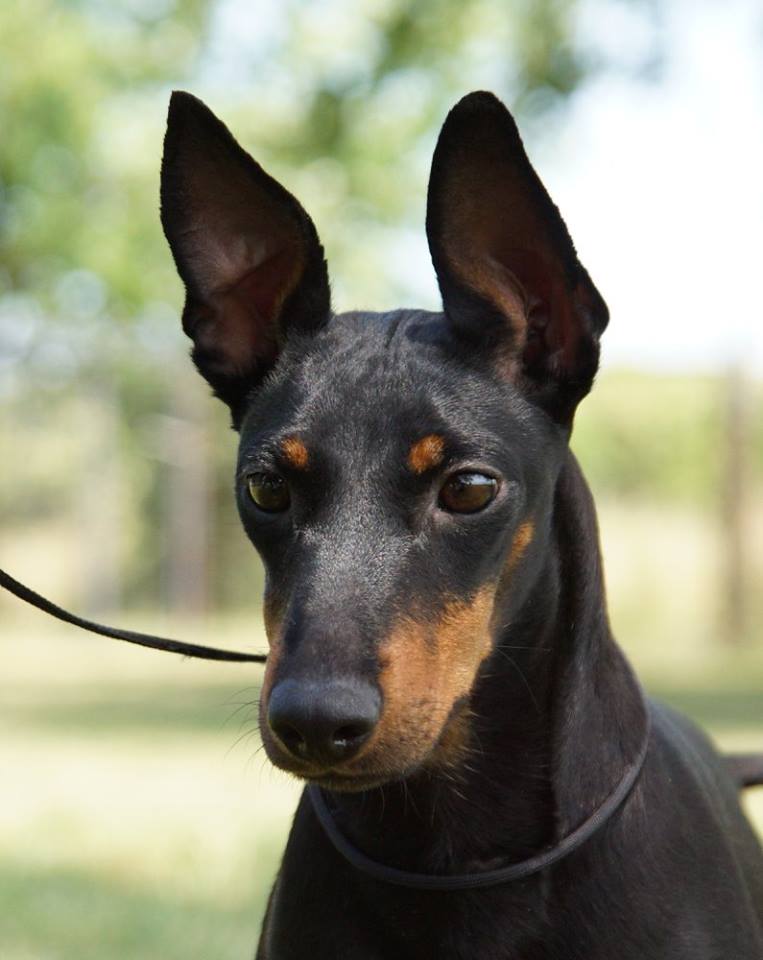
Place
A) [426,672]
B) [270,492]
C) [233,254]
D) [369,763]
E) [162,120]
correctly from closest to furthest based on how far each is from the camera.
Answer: [369,763], [426,672], [270,492], [233,254], [162,120]

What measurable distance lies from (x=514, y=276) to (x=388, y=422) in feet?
1.84

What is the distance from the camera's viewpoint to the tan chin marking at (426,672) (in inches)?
109

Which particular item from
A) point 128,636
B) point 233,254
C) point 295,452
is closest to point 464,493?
point 295,452

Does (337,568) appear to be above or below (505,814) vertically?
above

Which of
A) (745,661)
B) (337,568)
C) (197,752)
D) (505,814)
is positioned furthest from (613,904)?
(745,661)

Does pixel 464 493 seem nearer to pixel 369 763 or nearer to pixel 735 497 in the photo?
pixel 369 763

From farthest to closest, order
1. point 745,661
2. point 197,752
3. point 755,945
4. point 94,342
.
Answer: point 94,342 < point 745,661 < point 197,752 < point 755,945

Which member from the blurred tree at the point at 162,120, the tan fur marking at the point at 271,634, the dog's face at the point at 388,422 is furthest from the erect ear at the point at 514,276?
the blurred tree at the point at 162,120

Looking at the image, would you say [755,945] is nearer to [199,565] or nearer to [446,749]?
[446,749]

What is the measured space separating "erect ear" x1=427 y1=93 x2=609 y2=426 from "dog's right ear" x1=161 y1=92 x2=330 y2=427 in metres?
0.35

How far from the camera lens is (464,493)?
3.04 m

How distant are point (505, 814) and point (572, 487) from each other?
714 millimetres

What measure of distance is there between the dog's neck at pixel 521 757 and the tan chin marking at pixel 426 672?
18cm

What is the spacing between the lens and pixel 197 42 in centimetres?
1792
